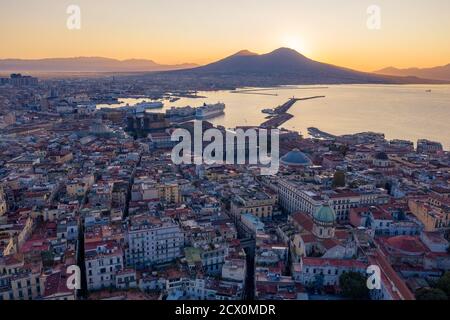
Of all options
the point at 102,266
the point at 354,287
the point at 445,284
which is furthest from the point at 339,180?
the point at 102,266

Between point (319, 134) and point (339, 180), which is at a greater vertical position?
point (319, 134)

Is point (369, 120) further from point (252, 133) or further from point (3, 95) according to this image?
point (3, 95)

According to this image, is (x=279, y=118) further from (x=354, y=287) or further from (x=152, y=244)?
(x=354, y=287)

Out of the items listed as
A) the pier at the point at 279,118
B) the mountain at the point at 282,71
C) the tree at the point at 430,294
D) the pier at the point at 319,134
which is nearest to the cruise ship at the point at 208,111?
the pier at the point at 279,118

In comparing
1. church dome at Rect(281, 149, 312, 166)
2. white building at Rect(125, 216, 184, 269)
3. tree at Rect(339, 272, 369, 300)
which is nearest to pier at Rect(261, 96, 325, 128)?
church dome at Rect(281, 149, 312, 166)

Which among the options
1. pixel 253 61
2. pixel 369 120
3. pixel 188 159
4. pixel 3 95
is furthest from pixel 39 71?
pixel 188 159

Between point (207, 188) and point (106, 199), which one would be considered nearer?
point (106, 199)

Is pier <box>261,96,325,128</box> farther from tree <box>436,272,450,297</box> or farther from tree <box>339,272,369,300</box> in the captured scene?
tree <box>436,272,450,297</box>
